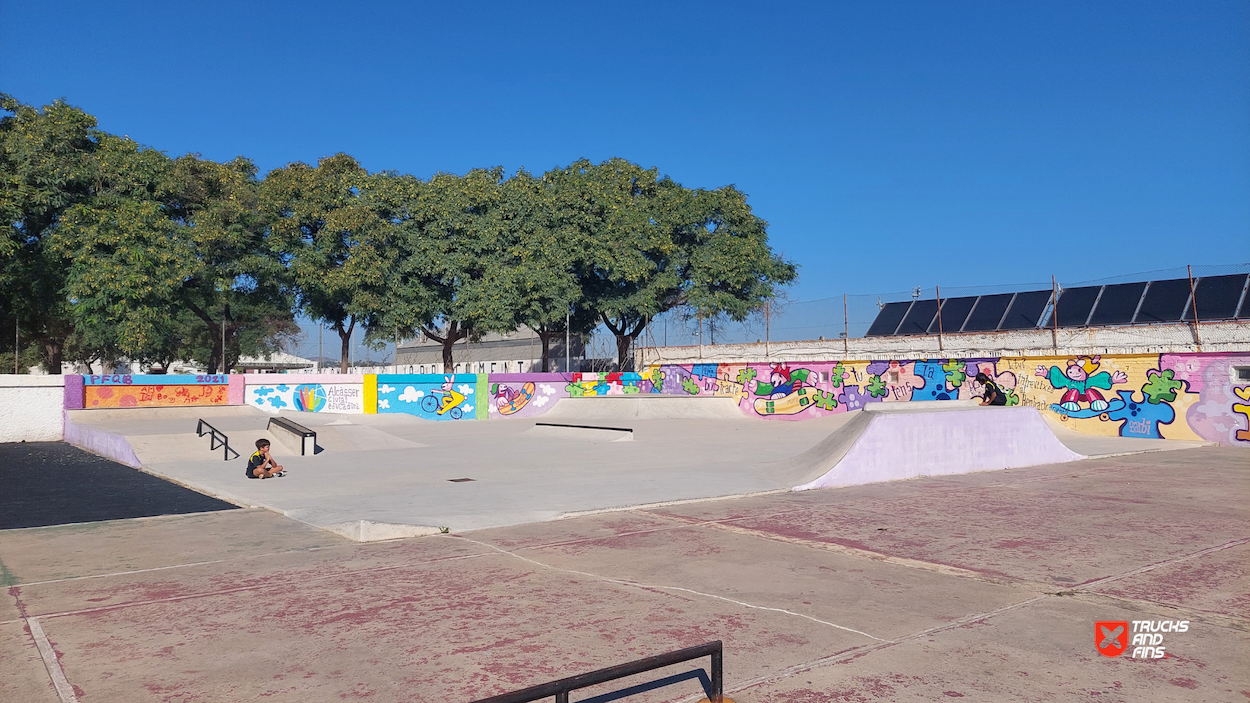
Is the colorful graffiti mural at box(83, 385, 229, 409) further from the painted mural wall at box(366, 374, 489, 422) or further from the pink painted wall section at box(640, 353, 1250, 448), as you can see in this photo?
the pink painted wall section at box(640, 353, 1250, 448)

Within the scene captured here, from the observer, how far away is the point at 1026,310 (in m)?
26.8

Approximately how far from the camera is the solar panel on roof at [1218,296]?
21875mm

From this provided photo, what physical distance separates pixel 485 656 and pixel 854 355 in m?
24.3

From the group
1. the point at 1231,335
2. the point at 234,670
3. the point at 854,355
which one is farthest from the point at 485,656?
the point at 854,355

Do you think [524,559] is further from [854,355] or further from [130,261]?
[130,261]

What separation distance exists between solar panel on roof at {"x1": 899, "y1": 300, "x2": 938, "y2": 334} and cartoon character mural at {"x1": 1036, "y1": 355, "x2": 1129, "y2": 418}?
6976mm

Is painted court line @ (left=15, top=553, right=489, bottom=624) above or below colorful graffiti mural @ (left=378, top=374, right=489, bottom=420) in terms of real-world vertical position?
below

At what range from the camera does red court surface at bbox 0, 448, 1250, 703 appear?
13.8ft

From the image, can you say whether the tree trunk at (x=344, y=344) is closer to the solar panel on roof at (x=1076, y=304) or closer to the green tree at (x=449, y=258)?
the green tree at (x=449, y=258)

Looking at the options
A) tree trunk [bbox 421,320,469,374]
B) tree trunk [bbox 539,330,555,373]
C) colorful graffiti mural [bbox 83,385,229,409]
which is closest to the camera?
colorful graffiti mural [bbox 83,385,229,409]

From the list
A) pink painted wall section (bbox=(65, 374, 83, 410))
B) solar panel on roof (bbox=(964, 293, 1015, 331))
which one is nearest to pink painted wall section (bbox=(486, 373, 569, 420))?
pink painted wall section (bbox=(65, 374, 83, 410))

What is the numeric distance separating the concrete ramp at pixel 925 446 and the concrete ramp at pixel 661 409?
36.0 feet

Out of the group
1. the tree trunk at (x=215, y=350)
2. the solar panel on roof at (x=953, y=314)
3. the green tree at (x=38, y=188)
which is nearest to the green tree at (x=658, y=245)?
the solar panel on roof at (x=953, y=314)

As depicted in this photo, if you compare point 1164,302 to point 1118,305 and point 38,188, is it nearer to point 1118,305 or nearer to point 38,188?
point 1118,305
